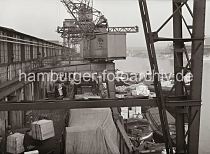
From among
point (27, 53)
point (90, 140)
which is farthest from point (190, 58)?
point (27, 53)

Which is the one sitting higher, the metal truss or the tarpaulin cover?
the metal truss

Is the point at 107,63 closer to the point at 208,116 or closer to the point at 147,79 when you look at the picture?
the point at 208,116

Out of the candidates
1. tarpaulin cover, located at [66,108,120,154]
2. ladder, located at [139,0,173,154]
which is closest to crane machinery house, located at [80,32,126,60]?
tarpaulin cover, located at [66,108,120,154]

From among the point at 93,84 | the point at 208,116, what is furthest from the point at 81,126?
the point at 208,116

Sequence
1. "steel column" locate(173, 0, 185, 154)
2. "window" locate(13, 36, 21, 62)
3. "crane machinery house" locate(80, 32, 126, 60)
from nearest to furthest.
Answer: "steel column" locate(173, 0, 185, 154)
"window" locate(13, 36, 21, 62)
"crane machinery house" locate(80, 32, 126, 60)

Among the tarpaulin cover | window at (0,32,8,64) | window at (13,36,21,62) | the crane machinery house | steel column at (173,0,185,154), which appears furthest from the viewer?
the crane machinery house

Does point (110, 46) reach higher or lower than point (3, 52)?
higher

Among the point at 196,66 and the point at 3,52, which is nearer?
the point at 196,66

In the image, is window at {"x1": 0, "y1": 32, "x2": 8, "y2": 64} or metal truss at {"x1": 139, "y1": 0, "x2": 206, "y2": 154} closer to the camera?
metal truss at {"x1": 139, "y1": 0, "x2": 206, "y2": 154}

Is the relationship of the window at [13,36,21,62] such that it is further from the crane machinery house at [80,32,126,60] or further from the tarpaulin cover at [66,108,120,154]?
the tarpaulin cover at [66,108,120,154]

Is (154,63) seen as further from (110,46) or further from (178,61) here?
(110,46)

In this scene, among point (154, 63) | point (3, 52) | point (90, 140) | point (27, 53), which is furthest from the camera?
point (27, 53)

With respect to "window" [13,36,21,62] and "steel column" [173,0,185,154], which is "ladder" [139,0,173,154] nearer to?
"steel column" [173,0,185,154]

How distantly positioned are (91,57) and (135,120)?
383 centimetres
